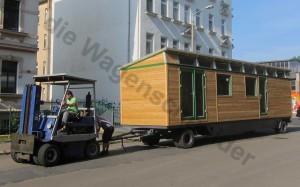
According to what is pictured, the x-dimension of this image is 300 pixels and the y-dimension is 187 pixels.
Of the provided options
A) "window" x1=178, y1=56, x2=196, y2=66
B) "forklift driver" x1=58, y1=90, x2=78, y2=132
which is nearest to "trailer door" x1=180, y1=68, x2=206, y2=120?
"window" x1=178, y1=56, x2=196, y2=66

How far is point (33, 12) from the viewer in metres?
21.0

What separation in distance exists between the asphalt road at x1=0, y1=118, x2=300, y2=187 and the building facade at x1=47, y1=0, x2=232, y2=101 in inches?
614

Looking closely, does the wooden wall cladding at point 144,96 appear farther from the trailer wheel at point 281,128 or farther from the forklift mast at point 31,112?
the trailer wheel at point 281,128

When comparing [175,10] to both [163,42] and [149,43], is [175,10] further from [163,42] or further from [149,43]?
[149,43]

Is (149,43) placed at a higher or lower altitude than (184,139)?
higher

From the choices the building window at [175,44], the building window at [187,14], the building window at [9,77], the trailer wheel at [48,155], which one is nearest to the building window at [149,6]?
the building window at [175,44]

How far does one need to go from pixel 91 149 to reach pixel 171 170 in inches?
124

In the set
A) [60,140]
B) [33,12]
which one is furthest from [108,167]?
[33,12]

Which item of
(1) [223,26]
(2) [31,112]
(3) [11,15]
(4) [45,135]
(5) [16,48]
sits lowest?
(4) [45,135]

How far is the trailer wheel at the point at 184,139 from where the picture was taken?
13797 mm

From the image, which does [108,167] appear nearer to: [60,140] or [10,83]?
[60,140]

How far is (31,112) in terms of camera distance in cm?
1033

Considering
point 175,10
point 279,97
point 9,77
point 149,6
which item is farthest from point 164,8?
point 9,77

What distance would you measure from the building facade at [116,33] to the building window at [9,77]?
6914 millimetres
